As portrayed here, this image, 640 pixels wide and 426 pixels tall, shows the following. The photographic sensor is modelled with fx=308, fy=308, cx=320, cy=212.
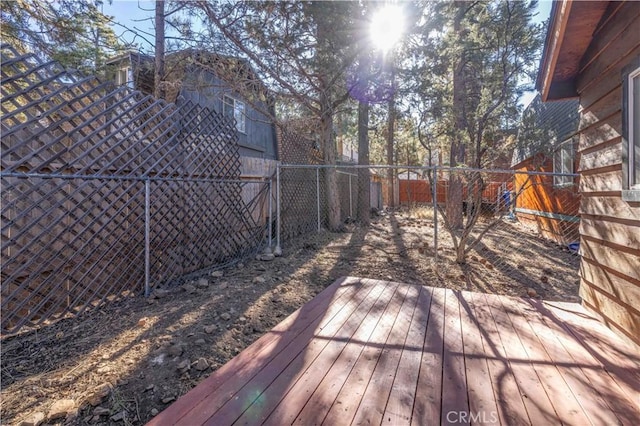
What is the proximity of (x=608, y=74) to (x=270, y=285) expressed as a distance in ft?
12.3

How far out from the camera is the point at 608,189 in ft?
7.73

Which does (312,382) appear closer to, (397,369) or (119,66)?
(397,369)

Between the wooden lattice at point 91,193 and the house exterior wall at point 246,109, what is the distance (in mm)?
2397

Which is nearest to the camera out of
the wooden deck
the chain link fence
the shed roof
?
the wooden deck

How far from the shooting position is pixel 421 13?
529 cm

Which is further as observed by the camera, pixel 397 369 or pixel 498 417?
pixel 397 369

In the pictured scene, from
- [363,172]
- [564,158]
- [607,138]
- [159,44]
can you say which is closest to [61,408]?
[607,138]

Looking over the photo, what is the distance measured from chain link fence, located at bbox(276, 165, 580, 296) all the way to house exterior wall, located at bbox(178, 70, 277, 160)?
206cm

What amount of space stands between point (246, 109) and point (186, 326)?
7.73 meters

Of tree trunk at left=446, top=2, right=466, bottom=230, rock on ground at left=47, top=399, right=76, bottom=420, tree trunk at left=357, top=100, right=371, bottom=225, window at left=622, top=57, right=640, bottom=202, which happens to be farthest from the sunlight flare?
rock on ground at left=47, top=399, right=76, bottom=420

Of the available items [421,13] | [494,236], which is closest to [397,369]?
[421,13]

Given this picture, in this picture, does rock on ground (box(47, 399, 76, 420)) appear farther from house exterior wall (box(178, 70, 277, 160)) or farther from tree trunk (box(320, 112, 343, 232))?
tree trunk (box(320, 112, 343, 232))

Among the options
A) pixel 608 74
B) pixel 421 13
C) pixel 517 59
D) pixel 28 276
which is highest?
pixel 421 13

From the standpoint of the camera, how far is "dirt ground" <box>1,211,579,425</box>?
175cm
